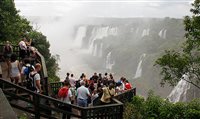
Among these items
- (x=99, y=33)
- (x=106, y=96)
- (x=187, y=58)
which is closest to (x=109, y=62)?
(x=99, y=33)

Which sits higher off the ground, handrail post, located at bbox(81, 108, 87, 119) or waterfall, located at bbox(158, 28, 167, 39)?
waterfall, located at bbox(158, 28, 167, 39)

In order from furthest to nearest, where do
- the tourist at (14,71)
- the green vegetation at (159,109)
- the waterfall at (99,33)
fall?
1. the waterfall at (99,33)
2. the green vegetation at (159,109)
3. the tourist at (14,71)

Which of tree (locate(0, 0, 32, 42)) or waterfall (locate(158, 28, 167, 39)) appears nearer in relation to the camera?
tree (locate(0, 0, 32, 42))

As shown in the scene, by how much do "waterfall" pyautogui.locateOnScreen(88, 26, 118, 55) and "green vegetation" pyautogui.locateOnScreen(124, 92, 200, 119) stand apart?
135497 millimetres

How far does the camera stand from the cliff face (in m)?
134

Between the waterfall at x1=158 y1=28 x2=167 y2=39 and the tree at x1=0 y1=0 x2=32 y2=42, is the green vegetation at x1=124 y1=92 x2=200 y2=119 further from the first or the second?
the waterfall at x1=158 y1=28 x2=167 y2=39

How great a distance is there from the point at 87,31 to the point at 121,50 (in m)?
21.6

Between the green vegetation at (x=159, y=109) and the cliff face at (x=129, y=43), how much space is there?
4155 inches

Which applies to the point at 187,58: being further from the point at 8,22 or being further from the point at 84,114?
the point at 8,22

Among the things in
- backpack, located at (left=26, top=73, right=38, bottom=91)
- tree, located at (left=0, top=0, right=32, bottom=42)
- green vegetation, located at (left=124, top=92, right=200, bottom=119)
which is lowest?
green vegetation, located at (left=124, top=92, right=200, bottom=119)

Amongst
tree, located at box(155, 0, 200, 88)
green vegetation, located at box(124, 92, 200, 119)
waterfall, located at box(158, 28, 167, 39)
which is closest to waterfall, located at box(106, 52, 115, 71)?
waterfall, located at box(158, 28, 167, 39)

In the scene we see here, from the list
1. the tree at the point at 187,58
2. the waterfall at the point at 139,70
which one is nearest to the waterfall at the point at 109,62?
the waterfall at the point at 139,70

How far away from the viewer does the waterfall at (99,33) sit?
500 feet

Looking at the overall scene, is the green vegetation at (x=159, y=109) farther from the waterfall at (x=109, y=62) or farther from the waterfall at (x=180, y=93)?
the waterfall at (x=109, y=62)
